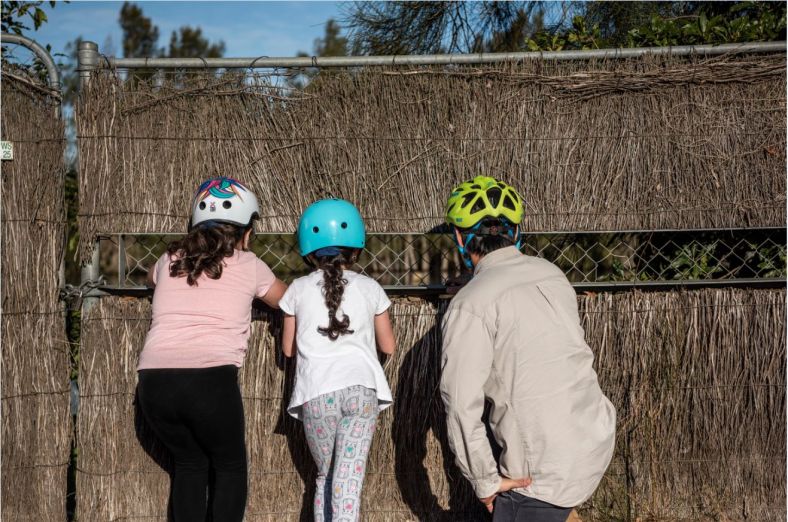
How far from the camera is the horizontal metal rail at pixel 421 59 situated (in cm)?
438

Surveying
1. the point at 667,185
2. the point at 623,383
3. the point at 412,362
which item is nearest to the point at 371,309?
the point at 412,362

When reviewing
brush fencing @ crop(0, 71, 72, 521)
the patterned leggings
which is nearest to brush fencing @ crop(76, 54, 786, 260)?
brush fencing @ crop(0, 71, 72, 521)

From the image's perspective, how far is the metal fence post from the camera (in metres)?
4.36

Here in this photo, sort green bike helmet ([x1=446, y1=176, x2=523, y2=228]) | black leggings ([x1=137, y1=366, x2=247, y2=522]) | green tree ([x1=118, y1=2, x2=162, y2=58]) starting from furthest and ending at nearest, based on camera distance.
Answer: green tree ([x1=118, y1=2, x2=162, y2=58])
black leggings ([x1=137, y1=366, x2=247, y2=522])
green bike helmet ([x1=446, y1=176, x2=523, y2=228])

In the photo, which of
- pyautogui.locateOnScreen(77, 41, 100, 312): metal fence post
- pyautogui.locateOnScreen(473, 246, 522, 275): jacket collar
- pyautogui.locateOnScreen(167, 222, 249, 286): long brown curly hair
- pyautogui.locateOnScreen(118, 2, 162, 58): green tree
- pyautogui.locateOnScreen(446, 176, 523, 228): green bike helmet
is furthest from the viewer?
pyautogui.locateOnScreen(118, 2, 162, 58): green tree

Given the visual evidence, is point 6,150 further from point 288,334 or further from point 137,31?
point 137,31

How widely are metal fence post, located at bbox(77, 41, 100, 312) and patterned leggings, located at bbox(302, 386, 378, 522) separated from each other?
1.53m

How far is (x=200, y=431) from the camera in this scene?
3736mm

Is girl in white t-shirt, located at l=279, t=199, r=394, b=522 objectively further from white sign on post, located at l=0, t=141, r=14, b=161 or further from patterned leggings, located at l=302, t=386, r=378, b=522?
white sign on post, located at l=0, t=141, r=14, b=161

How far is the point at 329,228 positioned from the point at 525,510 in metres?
1.69

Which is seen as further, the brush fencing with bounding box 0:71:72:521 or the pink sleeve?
the brush fencing with bounding box 0:71:72:521

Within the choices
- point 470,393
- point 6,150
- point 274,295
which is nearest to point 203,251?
point 274,295

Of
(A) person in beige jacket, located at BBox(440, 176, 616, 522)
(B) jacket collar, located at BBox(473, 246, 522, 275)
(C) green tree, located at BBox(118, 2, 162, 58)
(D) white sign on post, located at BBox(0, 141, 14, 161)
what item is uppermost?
(C) green tree, located at BBox(118, 2, 162, 58)

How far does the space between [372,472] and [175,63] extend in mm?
2586
